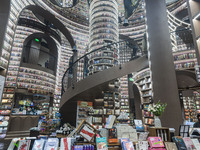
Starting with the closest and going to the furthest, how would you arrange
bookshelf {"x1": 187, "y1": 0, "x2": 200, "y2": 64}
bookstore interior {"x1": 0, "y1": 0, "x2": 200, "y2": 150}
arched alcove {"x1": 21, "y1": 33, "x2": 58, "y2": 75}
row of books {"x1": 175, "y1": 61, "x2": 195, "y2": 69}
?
bookstore interior {"x1": 0, "y1": 0, "x2": 200, "y2": 150} → bookshelf {"x1": 187, "y1": 0, "x2": 200, "y2": 64} → row of books {"x1": 175, "y1": 61, "x2": 195, "y2": 69} → arched alcove {"x1": 21, "y1": 33, "x2": 58, "y2": 75}

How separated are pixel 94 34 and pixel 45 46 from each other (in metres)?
12.9

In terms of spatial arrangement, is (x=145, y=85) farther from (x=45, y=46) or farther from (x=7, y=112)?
(x=45, y=46)

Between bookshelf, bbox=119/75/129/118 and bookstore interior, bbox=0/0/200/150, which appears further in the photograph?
bookshelf, bbox=119/75/129/118

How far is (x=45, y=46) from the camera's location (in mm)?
18984

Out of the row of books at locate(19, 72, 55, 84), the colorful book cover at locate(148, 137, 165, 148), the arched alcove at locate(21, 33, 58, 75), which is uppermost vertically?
the arched alcove at locate(21, 33, 58, 75)

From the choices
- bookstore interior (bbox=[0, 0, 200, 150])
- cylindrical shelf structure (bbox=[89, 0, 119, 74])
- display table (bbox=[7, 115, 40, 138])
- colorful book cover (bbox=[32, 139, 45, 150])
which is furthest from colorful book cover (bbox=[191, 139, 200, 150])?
display table (bbox=[7, 115, 40, 138])

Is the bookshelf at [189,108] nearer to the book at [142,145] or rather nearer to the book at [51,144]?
the book at [142,145]

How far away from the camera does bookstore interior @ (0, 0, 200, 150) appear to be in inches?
95.0

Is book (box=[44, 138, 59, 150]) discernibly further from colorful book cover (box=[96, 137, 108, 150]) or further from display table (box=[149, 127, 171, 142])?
display table (box=[149, 127, 171, 142])

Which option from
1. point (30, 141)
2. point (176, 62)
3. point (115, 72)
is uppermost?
point (176, 62)

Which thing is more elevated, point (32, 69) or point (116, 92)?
point (32, 69)

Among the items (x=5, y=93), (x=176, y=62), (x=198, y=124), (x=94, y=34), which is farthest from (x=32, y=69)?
(x=198, y=124)

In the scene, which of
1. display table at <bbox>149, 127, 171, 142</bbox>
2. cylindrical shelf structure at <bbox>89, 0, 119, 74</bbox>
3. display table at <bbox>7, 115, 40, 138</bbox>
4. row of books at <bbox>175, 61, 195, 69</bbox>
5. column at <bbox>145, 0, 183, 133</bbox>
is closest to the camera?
display table at <bbox>149, 127, 171, 142</bbox>

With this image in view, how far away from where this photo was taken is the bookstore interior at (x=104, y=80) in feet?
7.91
